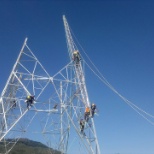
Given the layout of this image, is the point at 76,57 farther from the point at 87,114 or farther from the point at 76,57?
the point at 87,114

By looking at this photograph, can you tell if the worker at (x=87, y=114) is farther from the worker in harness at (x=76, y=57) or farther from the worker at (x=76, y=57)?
the worker at (x=76, y=57)

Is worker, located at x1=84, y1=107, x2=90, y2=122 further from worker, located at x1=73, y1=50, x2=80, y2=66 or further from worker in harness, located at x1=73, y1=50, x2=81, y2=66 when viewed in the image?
worker, located at x1=73, y1=50, x2=80, y2=66

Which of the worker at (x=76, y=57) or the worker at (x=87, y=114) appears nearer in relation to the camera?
the worker at (x=87, y=114)

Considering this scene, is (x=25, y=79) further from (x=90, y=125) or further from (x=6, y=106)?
(x=90, y=125)

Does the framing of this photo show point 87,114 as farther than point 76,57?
No

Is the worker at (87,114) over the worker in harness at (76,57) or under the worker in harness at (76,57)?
under

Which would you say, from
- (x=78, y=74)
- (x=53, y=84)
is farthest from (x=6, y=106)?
(x=78, y=74)

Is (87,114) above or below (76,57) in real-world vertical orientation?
below

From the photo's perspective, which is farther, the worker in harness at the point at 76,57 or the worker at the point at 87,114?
the worker in harness at the point at 76,57

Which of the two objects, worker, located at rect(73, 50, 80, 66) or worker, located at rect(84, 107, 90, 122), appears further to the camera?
worker, located at rect(73, 50, 80, 66)

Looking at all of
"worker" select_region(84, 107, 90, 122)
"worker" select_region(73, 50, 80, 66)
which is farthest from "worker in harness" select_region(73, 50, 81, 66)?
"worker" select_region(84, 107, 90, 122)

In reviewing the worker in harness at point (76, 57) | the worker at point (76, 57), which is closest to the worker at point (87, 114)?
the worker in harness at point (76, 57)

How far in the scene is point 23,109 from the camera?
34.8 metres

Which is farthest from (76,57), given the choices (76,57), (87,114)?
(87,114)
